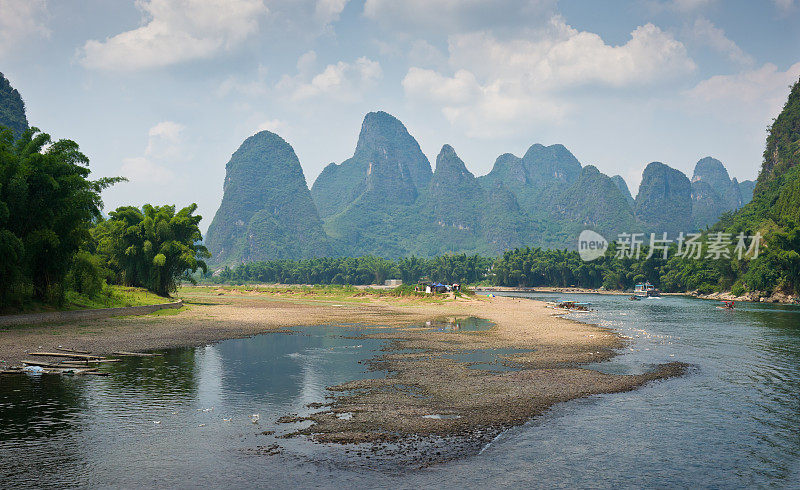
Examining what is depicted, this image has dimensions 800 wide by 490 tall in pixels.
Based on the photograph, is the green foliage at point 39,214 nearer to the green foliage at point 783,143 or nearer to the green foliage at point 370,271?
the green foliage at point 370,271

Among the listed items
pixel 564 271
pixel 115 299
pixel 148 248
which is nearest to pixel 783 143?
pixel 564 271

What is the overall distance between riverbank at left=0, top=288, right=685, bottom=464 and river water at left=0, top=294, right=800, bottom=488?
3.22 feet

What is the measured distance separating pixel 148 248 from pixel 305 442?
2053 inches

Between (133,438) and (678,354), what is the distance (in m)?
29.5

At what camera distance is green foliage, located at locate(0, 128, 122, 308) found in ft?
106

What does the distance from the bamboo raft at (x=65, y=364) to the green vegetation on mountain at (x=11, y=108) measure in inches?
5650

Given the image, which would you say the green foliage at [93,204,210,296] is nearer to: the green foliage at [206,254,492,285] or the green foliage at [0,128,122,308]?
the green foliage at [0,128,122,308]

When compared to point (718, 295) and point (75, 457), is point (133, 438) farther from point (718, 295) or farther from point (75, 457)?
point (718, 295)

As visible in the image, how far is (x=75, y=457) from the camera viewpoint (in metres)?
12.2

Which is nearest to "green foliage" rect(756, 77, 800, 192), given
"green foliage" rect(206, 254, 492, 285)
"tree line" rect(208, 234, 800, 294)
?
"tree line" rect(208, 234, 800, 294)

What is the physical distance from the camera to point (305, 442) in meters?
13.7

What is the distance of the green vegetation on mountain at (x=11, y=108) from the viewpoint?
448 ft

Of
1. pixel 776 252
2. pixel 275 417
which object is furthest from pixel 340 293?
pixel 275 417

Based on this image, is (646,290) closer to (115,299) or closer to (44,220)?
(115,299)
